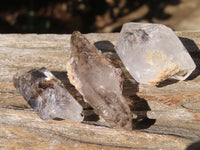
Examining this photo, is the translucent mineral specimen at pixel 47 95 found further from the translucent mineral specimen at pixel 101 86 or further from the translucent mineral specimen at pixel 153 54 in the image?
the translucent mineral specimen at pixel 153 54

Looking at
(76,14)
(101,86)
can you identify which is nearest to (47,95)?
(101,86)

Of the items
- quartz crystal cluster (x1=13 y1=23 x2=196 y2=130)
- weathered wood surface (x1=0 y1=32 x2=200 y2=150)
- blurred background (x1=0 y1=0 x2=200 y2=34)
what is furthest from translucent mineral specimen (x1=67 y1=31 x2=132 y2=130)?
blurred background (x1=0 y1=0 x2=200 y2=34)

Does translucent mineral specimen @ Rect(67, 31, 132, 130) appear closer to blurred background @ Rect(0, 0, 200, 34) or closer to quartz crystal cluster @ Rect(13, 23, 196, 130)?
quartz crystal cluster @ Rect(13, 23, 196, 130)

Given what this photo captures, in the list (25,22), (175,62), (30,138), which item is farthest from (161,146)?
(25,22)

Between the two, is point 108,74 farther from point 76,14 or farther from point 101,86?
point 76,14

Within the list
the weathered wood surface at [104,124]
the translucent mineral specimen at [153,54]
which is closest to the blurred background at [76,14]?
the weathered wood surface at [104,124]
